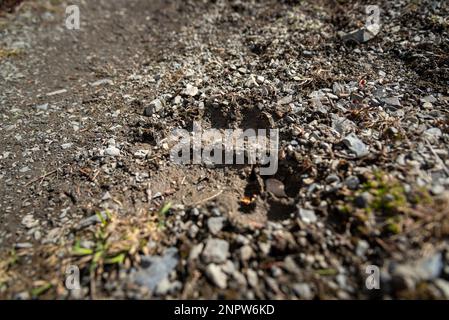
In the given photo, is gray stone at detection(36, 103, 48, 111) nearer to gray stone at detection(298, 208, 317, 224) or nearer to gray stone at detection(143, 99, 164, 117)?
gray stone at detection(143, 99, 164, 117)

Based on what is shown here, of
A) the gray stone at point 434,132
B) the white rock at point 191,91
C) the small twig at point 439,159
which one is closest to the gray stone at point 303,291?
the small twig at point 439,159

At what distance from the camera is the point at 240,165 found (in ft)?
11.7

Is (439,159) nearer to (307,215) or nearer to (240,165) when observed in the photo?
(307,215)

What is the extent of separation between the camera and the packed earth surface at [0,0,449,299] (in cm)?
260

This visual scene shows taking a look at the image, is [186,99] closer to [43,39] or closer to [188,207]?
[188,207]

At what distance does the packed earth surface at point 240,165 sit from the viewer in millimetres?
2604

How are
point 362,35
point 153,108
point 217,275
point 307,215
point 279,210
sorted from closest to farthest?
point 217,275
point 307,215
point 279,210
point 153,108
point 362,35

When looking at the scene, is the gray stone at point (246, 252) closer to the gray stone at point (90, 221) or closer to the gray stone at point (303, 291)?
the gray stone at point (303, 291)

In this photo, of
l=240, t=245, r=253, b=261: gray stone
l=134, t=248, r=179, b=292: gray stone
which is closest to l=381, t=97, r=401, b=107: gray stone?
l=240, t=245, r=253, b=261: gray stone

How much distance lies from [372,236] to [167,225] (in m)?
1.84

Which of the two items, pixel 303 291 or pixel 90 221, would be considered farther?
pixel 90 221

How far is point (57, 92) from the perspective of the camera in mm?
4969

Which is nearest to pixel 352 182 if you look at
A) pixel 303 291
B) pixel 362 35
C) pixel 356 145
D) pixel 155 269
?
pixel 356 145

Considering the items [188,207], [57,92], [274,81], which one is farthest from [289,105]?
[57,92]
